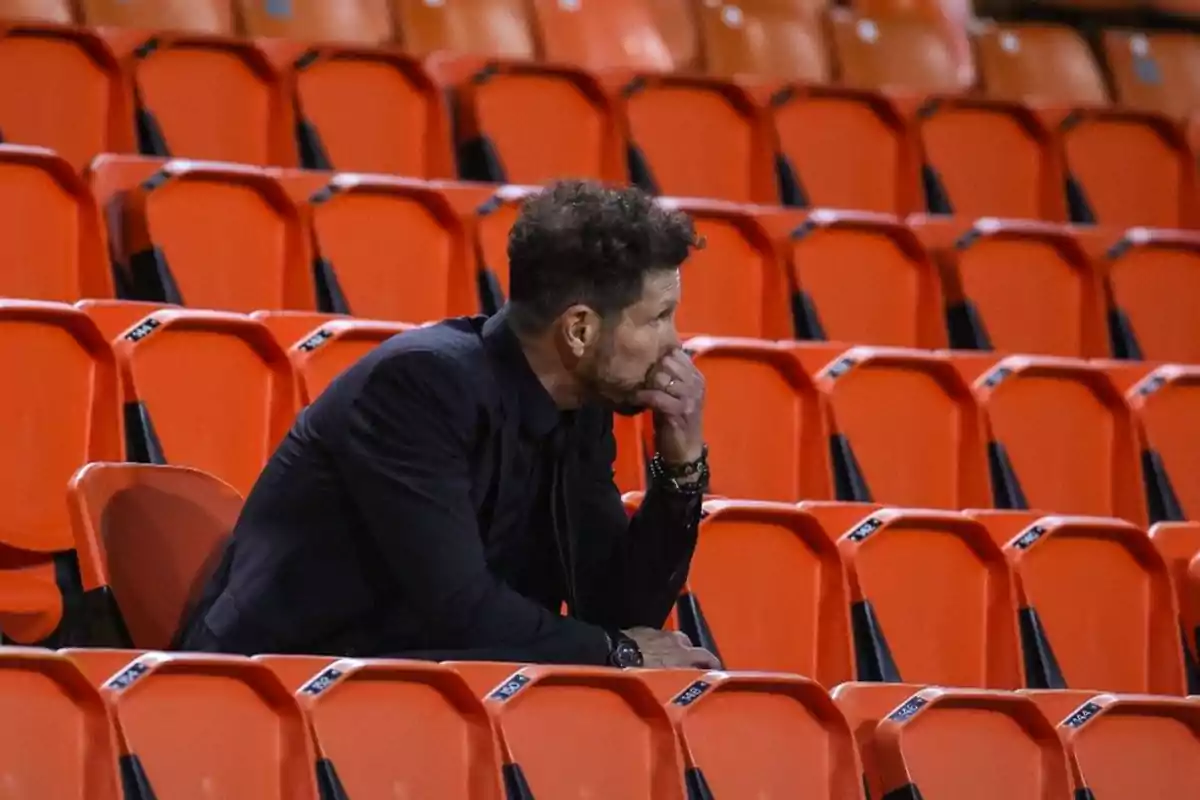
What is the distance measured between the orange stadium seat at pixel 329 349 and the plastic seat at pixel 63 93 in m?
0.46

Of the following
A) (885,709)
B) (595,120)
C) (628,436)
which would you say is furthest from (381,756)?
(595,120)

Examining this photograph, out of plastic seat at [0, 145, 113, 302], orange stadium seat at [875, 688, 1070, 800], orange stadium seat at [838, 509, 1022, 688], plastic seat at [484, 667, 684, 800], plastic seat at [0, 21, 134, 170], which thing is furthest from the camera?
plastic seat at [0, 21, 134, 170]

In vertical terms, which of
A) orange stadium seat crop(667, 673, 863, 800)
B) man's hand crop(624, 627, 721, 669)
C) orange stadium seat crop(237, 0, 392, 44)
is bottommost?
orange stadium seat crop(667, 673, 863, 800)

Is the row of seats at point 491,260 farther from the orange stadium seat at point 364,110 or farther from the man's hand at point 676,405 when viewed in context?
the man's hand at point 676,405

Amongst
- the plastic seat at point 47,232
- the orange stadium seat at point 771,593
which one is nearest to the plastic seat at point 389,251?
the plastic seat at point 47,232

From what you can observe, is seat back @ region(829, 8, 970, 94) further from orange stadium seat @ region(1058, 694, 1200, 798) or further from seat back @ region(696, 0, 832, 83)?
orange stadium seat @ region(1058, 694, 1200, 798)

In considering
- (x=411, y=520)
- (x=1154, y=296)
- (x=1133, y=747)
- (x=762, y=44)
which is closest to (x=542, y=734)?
(x=411, y=520)

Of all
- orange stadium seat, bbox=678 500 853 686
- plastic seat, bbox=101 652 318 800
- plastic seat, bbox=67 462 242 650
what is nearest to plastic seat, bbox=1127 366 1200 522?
orange stadium seat, bbox=678 500 853 686

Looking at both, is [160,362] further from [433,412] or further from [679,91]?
[679,91]

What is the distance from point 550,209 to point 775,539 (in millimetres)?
424

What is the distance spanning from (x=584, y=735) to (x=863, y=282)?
98 centimetres

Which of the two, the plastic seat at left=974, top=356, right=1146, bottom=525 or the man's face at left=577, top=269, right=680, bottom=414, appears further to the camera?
the plastic seat at left=974, top=356, right=1146, bottom=525

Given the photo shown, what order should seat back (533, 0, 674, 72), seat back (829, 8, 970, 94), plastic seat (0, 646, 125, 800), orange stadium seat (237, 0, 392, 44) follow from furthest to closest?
seat back (829, 8, 970, 94)
seat back (533, 0, 674, 72)
orange stadium seat (237, 0, 392, 44)
plastic seat (0, 646, 125, 800)

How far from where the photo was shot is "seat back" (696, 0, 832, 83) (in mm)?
2672
